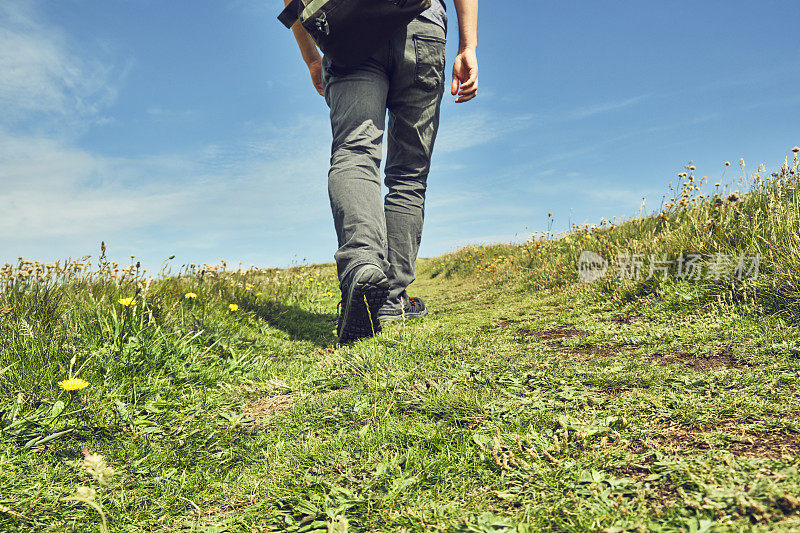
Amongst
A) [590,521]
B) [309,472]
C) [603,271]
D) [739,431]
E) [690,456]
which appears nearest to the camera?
[590,521]

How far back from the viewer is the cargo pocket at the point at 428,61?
10.5ft

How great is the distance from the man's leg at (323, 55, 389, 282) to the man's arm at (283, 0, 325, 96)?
2.13ft

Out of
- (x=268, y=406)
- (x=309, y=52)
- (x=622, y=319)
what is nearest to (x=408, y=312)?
(x=622, y=319)

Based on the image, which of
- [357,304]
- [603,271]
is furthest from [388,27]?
[603,271]

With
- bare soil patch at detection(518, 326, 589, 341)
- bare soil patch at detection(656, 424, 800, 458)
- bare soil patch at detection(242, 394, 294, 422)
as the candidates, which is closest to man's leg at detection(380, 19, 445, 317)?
bare soil patch at detection(518, 326, 589, 341)

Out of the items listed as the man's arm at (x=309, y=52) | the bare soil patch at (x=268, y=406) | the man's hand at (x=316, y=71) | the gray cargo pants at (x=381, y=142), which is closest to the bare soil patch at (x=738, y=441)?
the bare soil patch at (x=268, y=406)

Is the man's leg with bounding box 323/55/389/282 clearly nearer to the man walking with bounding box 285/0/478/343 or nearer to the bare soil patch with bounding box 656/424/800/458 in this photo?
the man walking with bounding box 285/0/478/343

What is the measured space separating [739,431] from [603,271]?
3483mm

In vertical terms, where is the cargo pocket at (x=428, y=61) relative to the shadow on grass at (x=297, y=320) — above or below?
Result: above

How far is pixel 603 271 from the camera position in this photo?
473 cm

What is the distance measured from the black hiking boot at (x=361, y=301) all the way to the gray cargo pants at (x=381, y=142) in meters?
0.11

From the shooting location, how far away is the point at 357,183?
2.97m

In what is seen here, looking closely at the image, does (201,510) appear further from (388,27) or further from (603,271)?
(603,271)

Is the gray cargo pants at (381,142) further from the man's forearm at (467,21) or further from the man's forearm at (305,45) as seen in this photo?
the man's forearm at (305,45)
